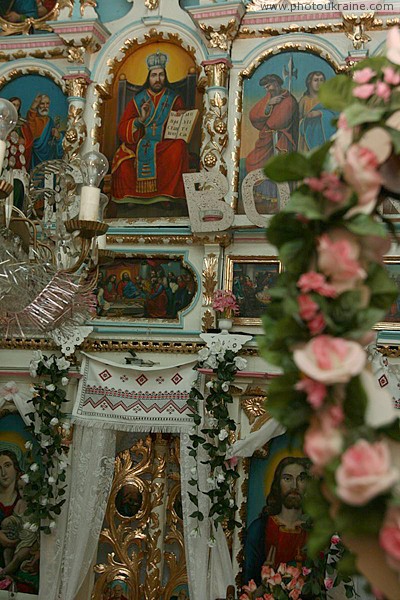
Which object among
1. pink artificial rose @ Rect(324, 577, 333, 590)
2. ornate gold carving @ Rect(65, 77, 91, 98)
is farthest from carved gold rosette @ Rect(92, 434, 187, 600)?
ornate gold carving @ Rect(65, 77, 91, 98)

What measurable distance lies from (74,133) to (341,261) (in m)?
7.40

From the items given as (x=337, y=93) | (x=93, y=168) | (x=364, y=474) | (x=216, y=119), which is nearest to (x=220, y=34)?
(x=216, y=119)

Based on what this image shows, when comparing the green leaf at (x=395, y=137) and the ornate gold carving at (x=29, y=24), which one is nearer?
the green leaf at (x=395, y=137)

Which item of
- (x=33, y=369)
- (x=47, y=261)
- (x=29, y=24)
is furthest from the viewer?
(x=29, y=24)

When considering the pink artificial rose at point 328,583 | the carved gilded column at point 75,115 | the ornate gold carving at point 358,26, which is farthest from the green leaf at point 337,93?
the carved gilded column at point 75,115

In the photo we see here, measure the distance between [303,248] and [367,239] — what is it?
0.49 feet

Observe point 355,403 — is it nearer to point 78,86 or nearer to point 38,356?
point 38,356

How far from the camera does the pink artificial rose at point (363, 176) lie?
6.19 ft

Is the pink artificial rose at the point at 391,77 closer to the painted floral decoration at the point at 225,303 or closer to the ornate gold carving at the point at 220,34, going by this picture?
the painted floral decoration at the point at 225,303

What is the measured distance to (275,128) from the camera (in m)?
8.55

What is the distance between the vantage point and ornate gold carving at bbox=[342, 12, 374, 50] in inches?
325

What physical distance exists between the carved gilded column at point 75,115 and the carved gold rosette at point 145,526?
3.14m

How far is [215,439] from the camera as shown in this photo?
7918mm

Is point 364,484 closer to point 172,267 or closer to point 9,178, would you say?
point 9,178
